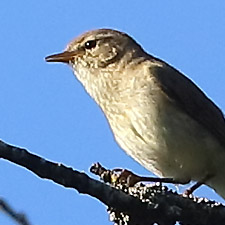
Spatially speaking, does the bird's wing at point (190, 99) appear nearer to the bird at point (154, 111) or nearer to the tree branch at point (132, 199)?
the bird at point (154, 111)

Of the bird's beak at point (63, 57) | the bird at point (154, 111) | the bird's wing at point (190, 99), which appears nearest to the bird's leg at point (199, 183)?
the bird at point (154, 111)

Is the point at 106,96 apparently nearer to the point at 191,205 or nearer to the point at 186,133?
the point at 186,133

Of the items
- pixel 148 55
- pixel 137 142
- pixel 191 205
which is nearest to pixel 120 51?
pixel 148 55

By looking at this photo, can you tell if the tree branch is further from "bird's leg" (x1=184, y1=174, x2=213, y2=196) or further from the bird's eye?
the bird's eye

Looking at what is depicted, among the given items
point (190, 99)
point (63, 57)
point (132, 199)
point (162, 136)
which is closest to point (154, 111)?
point (162, 136)

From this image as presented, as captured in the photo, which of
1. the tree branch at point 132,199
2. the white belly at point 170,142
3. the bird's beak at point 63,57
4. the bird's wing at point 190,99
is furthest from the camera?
the bird's beak at point 63,57

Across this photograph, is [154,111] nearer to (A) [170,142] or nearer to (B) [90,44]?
(A) [170,142]

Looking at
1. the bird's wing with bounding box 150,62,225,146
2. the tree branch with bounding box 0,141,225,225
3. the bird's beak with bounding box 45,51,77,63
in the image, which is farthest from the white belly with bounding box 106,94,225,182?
the tree branch with bounding box 0,141,225,225
